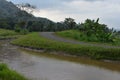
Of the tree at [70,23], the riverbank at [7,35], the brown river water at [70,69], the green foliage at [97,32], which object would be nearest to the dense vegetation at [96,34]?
the green foliage at [97,32]

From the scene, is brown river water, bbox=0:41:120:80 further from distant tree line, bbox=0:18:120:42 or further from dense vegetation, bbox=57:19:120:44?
distant tree line, bbox=0:18:120:42

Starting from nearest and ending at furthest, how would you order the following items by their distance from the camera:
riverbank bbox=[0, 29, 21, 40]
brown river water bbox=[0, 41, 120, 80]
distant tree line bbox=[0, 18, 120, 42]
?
brown river water bbox=[0, 41, 120, 80] < distant tree line bbox=[0, 18, 120, 42] < riverbank bbox=[0, 29, 21, 40]

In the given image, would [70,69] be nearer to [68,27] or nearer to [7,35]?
[7,35]

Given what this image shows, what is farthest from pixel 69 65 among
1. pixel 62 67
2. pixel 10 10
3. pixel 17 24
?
pixel 10 10

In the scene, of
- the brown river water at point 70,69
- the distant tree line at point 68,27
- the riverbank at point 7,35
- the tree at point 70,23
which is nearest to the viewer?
the brown river water at point 70,69

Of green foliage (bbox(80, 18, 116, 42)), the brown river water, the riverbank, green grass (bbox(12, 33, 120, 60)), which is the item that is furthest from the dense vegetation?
the riverbank

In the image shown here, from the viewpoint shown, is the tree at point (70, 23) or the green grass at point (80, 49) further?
the tree at point (70, 23)

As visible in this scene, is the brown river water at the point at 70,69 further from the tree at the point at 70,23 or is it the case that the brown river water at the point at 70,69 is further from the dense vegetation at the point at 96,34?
the tree at the point at 70,23

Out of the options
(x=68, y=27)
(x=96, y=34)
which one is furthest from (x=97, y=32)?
(x=68, y=27)

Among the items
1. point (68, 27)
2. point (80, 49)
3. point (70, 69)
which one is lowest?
point (70, 69)

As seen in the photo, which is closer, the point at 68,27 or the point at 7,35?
the point at 7,35

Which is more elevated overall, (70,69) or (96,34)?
(96,34)

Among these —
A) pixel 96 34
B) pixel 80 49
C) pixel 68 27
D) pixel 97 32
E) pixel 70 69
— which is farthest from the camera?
pixel 68 27

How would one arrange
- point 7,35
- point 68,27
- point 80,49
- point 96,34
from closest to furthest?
point 80,49, point 96,34, point 7,35, point 68,27
